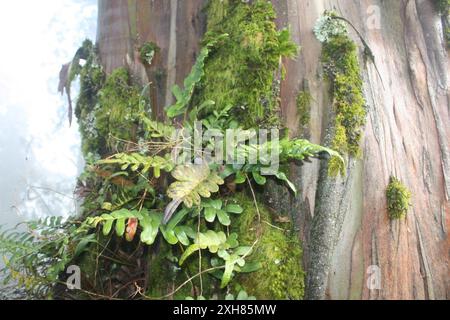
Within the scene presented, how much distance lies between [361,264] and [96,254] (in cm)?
146

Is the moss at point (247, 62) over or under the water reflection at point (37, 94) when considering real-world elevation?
under

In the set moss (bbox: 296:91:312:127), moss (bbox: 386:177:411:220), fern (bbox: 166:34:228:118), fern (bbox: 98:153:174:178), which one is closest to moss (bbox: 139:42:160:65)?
fern (bbox: 166:34:228:118)

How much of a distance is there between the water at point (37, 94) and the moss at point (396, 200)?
281 inches

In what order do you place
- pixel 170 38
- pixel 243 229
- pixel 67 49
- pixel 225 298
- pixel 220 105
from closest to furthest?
pixel 225 298 → pixel 243 229 → pixel 220 105 → pixel 170 38 → pixel 67 49

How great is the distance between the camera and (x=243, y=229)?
1.97m

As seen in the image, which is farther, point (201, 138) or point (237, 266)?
point (201, 138)

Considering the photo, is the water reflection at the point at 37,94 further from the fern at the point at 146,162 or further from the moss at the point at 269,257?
the moss at the point at 269,257

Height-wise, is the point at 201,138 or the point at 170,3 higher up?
the point at 170,3

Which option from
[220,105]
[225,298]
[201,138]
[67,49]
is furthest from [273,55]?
[67,49]

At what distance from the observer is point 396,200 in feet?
6.78

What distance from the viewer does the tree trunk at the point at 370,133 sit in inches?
78.7

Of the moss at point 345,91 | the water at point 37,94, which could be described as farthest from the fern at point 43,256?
the water at point 37,94

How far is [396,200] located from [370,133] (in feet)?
1.24

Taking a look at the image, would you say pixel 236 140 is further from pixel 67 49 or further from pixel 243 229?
pixel 67 49
